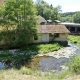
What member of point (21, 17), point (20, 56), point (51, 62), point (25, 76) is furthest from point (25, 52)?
point (25, 76)

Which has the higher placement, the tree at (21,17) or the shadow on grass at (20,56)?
the tree at (21,17)

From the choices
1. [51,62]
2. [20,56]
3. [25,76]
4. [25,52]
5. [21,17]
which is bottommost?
[51,62]

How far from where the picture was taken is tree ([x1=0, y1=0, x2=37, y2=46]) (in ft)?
92.4

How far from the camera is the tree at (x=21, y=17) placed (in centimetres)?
2817

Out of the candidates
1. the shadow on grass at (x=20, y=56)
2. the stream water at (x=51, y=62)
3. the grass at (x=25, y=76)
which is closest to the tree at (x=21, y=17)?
the shadow on grass at (x=20, y=56)

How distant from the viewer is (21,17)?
95.7 ft

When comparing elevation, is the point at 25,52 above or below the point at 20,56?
above

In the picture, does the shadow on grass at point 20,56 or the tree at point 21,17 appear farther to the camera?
the tree at point 21,17

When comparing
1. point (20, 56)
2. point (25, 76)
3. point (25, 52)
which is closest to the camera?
point (25, 76)

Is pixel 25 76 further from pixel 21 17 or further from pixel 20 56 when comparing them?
pixel 21 17

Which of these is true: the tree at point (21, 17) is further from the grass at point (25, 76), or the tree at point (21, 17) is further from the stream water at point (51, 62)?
the grass at point (25, 76)

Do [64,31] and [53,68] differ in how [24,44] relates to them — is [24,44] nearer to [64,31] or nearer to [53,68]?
[64,31]

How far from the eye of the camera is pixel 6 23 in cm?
2841

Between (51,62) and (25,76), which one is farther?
(51,62)
